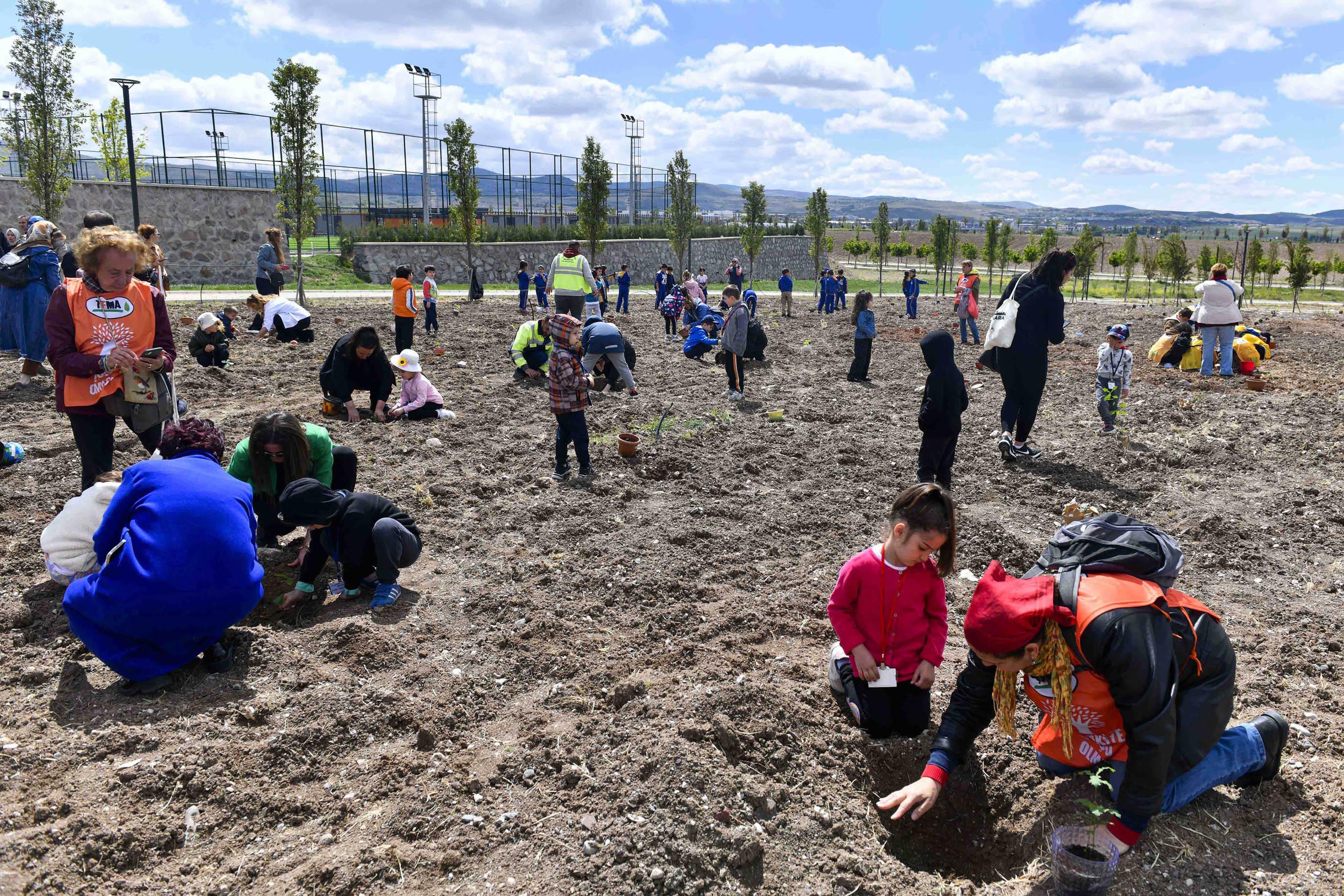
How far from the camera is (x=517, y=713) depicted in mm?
3924

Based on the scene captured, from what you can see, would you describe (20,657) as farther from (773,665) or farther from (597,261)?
(597,261)

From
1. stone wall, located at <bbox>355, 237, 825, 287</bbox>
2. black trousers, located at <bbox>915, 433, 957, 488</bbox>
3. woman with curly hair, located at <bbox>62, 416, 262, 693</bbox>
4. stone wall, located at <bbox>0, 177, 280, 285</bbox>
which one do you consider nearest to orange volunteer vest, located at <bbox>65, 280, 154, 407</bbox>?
woman with curly hair, located at <bbox>62, 416, 262, 693</bbox>

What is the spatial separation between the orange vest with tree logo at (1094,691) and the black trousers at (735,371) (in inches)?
317

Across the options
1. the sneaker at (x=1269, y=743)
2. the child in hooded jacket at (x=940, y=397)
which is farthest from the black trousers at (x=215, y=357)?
the sneaker at (x=1269, y=743)

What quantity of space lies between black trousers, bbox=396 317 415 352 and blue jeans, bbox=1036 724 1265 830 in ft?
34.8

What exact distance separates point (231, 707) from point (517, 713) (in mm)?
1264

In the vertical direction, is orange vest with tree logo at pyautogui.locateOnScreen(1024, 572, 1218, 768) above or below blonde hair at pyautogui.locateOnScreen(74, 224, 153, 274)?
below

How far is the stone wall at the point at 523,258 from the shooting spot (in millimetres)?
A: 27562

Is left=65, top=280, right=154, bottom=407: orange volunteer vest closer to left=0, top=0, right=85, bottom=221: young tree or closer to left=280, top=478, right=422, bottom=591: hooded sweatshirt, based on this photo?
left=280, top=478, right=422, bottom=591: hooded sweatshirt

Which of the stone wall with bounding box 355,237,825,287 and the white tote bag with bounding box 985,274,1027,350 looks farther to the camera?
the stone wall with bounding box 355,237,825,287

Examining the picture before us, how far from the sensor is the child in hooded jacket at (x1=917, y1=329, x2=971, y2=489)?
21.3 ft

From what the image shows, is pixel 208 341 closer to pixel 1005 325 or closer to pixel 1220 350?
pixel 1005 325

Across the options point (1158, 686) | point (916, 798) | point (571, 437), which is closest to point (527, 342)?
point (571, 437)

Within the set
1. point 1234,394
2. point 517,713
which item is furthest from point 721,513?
point 1234,394
